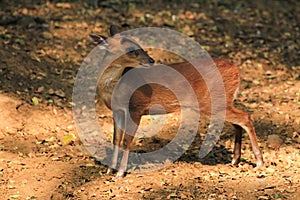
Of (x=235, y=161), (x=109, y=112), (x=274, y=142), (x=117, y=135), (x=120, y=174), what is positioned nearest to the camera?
(x=120, y=174)

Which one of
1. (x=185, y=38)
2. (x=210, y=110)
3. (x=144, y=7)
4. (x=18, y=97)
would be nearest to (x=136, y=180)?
(x=210, y=110)

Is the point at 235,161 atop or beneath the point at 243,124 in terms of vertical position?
beneath

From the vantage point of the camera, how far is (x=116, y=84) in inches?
241

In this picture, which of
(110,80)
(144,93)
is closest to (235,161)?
(144,93)

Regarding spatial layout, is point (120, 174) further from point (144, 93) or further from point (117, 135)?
point (144, 93)

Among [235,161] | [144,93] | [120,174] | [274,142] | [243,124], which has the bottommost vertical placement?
[120,174]

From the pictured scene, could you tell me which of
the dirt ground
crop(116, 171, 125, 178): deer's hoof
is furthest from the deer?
the dirt ground

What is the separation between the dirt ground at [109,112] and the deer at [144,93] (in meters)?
0.28

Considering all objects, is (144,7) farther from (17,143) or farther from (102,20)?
(17,143)

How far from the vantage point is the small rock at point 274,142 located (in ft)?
22.2

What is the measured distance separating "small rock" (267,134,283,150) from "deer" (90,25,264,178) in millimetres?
545

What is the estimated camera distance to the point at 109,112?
7.76m

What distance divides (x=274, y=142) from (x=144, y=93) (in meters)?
1.77

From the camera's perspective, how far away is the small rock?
677 cm
